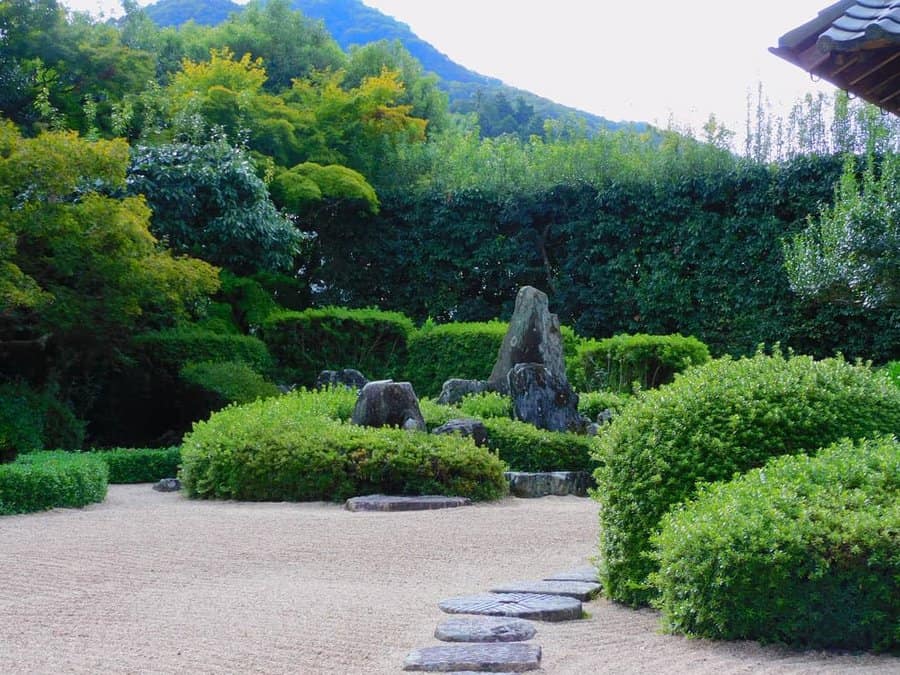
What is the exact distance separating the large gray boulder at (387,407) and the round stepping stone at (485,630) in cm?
640

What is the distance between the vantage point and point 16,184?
480 inches

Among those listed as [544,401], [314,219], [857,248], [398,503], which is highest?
[314,219]

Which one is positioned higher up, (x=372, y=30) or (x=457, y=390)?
(x=372, y=30)

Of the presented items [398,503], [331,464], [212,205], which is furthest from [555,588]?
[212,205]

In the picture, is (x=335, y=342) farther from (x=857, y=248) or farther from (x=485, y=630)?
(x=485, y=630)

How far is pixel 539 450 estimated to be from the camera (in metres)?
11.0

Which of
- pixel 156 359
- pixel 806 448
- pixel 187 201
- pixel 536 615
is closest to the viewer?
pixel 536 615

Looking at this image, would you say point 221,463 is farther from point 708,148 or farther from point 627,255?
point 708,148

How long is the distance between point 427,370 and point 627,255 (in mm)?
4063

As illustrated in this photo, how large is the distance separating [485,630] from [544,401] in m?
7.86

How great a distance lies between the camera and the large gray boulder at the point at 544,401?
40.1 feet

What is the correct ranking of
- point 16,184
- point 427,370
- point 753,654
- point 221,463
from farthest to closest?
point 427,370
point 16,184
point 221,463
point 753,654

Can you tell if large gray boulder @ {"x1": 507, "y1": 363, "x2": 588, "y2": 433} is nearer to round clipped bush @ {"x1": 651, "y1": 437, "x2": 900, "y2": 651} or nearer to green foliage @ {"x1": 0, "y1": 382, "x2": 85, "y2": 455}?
A: green foliage @ {"x1": 0, "y1": 382, "x2": 85, "y2": 455}

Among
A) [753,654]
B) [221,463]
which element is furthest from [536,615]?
[221,463]
